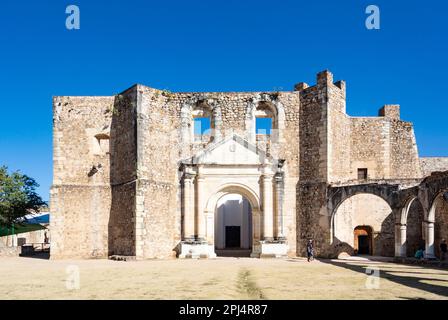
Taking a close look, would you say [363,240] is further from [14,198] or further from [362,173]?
[14,198]

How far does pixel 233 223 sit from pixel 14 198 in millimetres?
13020

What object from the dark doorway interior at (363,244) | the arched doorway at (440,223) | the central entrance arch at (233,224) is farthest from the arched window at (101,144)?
the arched doorway at (440,223)

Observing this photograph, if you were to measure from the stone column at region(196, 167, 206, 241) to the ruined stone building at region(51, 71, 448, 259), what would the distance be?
45mm

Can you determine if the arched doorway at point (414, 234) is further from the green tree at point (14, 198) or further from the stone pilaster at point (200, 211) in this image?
the green tree at point (14, 198)

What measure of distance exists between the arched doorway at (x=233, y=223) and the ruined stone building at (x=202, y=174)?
770 centimetres

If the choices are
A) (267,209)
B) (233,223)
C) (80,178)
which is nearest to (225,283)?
(267,209)

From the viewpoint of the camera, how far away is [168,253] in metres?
21.1

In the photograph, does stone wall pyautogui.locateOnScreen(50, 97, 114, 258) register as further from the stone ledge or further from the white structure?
the white structure

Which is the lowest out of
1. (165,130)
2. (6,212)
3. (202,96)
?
(6,212)

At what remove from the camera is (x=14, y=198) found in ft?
90.2
